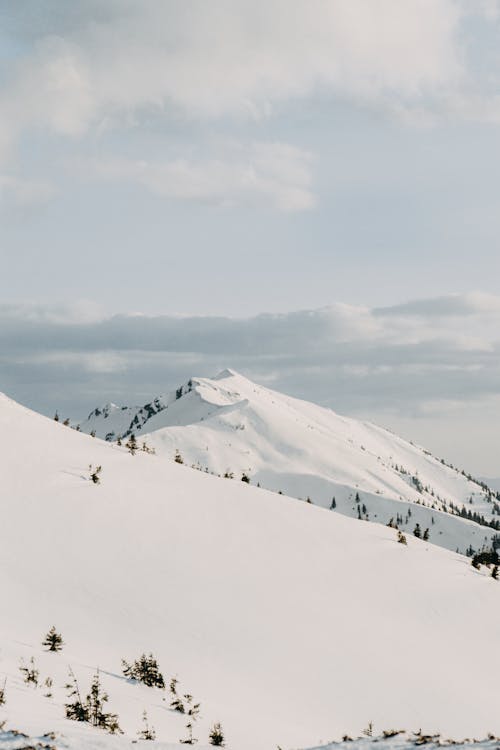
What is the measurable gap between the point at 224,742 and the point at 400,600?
709 inches

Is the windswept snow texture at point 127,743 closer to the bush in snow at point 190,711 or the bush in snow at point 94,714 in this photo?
the bush in snow at point 94,714

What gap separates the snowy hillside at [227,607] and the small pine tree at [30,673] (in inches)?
11.9

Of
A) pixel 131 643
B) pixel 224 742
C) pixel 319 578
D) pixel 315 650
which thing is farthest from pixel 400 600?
pixel 224 742

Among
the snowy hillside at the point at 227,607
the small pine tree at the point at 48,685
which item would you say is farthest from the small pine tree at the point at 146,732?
the small pine tree at the point at 48,685

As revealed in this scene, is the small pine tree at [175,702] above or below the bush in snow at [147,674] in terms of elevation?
below

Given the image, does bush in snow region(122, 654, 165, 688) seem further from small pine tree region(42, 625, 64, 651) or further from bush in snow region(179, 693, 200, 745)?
small pine tree region(42, 625, 64, 651)

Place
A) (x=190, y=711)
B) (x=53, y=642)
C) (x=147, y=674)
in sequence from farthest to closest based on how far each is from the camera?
(x=53, y=642) < (x=147, y=674) < (x=190, y=711)

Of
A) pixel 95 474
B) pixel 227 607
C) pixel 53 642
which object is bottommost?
pixel 53 642

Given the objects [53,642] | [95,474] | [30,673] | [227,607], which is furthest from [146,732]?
[95,474]

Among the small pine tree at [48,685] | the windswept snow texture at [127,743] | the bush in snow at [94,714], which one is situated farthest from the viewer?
the small pine tree at [48,685]

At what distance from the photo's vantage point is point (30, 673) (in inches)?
686

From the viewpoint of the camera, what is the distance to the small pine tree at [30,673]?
16798 millimetres

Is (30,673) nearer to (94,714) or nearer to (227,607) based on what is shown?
(94,714)

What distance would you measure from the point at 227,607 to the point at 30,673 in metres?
11.6
